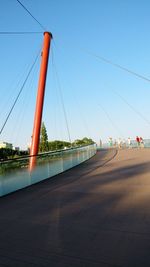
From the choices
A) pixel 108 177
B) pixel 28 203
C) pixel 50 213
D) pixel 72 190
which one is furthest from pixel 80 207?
pixel 108 177

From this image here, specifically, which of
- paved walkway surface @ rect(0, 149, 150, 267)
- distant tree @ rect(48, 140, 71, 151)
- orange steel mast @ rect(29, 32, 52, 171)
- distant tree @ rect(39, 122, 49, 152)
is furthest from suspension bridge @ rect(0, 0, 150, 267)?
distant tree @ rect(39, 122, 49, 152)

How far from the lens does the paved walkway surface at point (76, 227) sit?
14.7ft

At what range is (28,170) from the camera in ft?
37.7

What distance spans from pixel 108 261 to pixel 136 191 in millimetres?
5373

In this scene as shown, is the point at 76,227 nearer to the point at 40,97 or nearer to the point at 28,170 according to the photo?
the point at 28,170

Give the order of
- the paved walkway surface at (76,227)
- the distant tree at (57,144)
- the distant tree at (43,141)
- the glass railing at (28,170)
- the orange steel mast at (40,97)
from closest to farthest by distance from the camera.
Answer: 1. the paved walkway surface at (76,227)
2. the glass railing at (28,170)
3. the orange steel mast at (40,97)
4. the distant tree at (57,144)
5. the distant tree at (43,141)

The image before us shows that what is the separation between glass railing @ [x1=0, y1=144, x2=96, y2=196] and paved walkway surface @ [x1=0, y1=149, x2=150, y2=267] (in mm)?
473

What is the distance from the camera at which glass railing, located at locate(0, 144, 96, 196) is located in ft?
32.3

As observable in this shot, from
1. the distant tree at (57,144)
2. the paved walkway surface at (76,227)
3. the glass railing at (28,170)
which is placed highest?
the distant tree at (57,144)

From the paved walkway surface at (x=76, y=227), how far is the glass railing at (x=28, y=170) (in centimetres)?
47

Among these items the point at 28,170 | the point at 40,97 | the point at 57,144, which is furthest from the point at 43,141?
the point at 28,170

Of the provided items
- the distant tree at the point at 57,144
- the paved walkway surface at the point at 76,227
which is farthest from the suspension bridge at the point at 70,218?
the distant tree at the point at 57,144

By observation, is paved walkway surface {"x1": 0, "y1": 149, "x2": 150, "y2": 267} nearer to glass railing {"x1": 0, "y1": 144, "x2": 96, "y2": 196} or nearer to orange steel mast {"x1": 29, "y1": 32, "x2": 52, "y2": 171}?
glass railing {"x1": 0, "y1": 144, "x2": 96, "y2": 196}

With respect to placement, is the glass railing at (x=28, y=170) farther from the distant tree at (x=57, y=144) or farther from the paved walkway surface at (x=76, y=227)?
the distant tree at (x=57, y=144)
